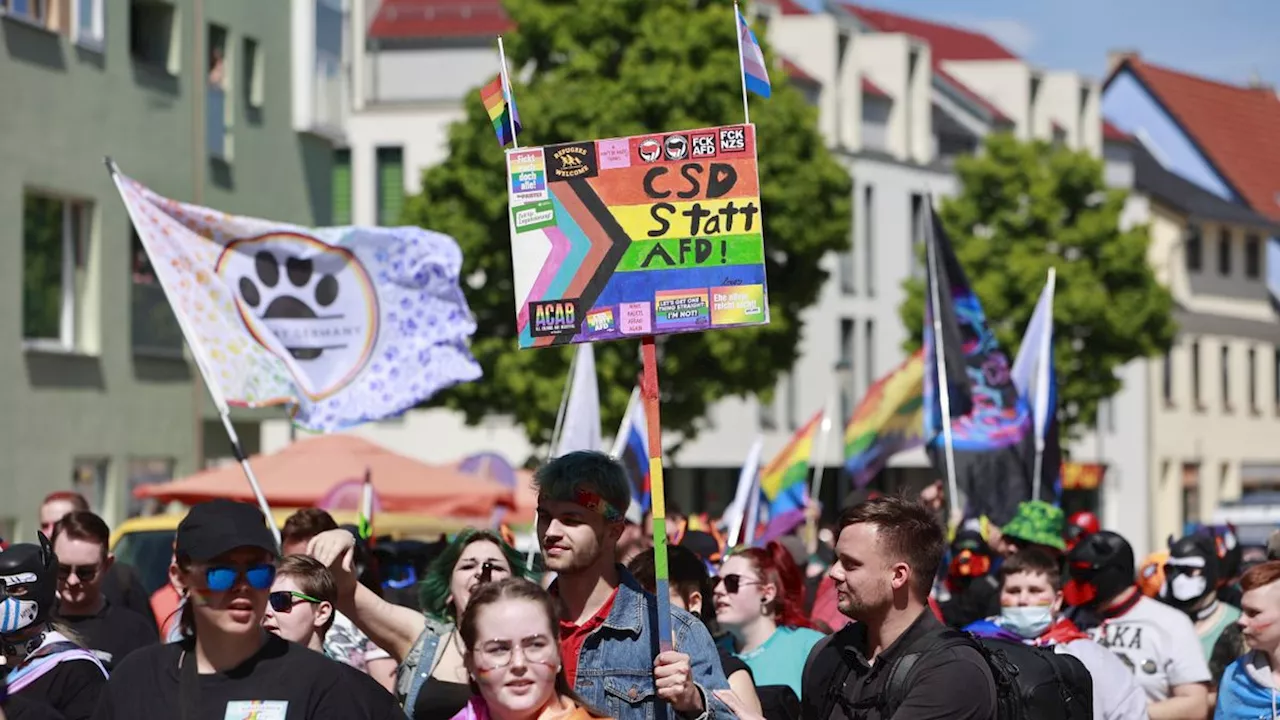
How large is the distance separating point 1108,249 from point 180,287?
36543 millimetres

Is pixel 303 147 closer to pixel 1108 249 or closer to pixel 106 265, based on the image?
pixel 106 265

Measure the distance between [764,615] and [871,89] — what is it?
48.8 meters

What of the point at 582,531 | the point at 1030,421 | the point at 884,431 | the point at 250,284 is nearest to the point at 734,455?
the point at 884,431

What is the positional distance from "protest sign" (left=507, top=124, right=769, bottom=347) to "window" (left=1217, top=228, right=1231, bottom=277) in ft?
213

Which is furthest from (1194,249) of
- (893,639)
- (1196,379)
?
(893,639)

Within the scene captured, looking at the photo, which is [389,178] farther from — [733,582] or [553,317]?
[553,317]

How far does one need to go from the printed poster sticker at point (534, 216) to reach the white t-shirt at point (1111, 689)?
2456mm

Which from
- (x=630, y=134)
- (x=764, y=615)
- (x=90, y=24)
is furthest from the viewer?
(x=630, y=134)

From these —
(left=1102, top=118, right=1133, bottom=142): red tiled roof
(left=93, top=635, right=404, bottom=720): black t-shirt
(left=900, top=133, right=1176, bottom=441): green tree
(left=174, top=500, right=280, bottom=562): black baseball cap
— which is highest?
(left=1102, top=118, right=1133, bottom=142): red tiled roof

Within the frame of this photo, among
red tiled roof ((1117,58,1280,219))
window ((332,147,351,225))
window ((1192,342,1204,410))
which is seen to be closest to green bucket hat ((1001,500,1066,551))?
window ((332,147,351,225))

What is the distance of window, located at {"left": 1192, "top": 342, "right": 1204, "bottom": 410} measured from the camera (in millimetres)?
68438

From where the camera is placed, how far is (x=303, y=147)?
31.9 meters

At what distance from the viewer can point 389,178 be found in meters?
49.9

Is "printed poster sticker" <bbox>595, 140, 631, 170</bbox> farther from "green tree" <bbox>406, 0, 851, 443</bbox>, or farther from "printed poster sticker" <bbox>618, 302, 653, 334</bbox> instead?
"green tree" <bbox>406, 0, 851, 443</bbox>
